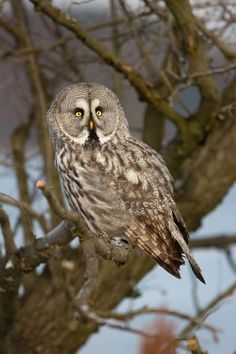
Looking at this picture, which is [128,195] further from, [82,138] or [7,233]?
[7,233]

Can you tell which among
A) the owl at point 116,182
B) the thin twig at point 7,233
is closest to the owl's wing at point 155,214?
the owl at point 116,182

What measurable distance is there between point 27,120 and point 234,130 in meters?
1.17

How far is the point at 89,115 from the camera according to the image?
9.84 feet

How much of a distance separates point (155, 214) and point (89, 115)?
40 centimetres

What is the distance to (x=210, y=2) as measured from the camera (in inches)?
165

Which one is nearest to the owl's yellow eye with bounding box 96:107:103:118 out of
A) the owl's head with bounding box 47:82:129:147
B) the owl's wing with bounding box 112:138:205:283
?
the owl's head with bounding box 47:82:129:147

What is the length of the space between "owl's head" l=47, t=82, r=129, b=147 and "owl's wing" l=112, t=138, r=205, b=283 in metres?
0.15

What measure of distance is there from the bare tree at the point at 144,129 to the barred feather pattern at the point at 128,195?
784 mm

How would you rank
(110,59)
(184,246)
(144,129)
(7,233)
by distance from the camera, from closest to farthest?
1. (7,233)
2. (184,246)
3. (110,59)
4. (144,129)

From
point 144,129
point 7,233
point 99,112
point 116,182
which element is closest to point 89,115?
point 99,112

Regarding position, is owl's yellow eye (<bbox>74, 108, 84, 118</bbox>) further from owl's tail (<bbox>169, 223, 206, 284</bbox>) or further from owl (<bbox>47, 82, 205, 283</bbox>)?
owl's tail (<bbox>169, 223, 206, 284</bbox>)

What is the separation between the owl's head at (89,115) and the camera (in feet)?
9.66

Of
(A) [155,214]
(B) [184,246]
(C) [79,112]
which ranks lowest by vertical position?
(B) [184,246]

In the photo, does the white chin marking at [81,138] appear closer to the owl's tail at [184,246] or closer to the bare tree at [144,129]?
the owl's tail at [184,246]
